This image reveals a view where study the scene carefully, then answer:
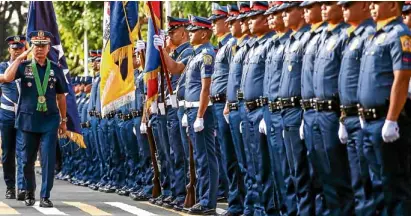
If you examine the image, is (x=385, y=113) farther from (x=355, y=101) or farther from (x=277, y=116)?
(x=277, y=116)

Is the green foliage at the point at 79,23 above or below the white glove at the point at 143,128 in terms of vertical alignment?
above

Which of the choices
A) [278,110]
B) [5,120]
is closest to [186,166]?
[5,120]

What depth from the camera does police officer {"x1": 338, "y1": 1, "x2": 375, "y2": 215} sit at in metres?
11.6

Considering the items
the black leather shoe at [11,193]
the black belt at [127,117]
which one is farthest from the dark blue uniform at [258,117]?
the black belt at [127,117]

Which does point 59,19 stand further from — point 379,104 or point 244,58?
point 379,104

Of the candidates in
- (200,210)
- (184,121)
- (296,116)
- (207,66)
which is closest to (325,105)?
(296,116)

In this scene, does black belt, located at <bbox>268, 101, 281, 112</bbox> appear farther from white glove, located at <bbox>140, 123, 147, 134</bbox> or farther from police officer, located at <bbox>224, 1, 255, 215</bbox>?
white glove, located at <bbox>140, 123, 147, 134</bbox>

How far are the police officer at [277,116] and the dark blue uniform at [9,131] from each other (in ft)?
19.9

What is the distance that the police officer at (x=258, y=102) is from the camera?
13.8 m

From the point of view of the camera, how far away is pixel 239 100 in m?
14.4

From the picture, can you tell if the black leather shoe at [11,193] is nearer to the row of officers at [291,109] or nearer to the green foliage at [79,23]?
the row of officers at [291,109]

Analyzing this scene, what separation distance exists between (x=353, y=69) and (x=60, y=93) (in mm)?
6528

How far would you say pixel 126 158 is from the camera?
69.6 feet

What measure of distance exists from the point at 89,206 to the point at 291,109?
5359 mm
